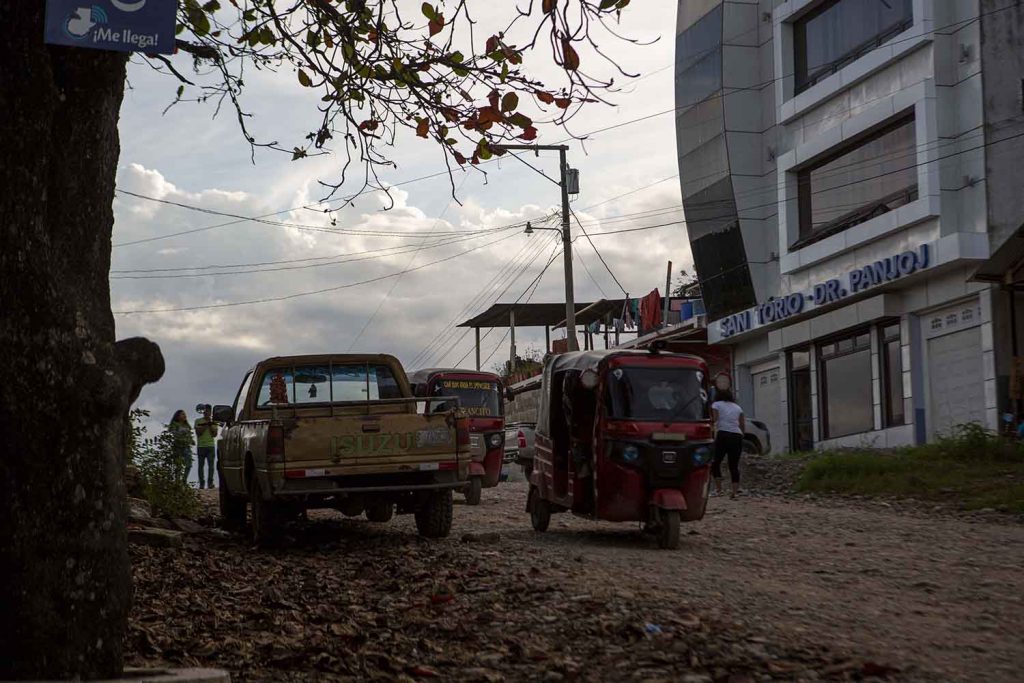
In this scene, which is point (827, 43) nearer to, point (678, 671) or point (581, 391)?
point (581, 391)

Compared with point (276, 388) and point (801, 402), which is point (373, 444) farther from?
point (801, 402)

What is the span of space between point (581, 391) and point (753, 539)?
8.36ft

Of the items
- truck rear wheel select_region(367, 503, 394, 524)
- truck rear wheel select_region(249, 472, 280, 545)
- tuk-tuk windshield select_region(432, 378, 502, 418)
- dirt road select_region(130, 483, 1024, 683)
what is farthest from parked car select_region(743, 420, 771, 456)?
truck rear wheel select_region(249, 472, 280, 545)

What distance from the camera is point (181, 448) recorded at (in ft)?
56.8

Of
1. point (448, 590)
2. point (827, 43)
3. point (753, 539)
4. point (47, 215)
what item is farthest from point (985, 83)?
point (47, 215)

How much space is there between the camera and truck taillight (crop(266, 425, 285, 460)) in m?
13.5

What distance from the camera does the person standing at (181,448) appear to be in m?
17.2

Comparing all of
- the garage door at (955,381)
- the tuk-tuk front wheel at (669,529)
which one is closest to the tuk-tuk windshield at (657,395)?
the tuk-tuk front wheel at (669,529)

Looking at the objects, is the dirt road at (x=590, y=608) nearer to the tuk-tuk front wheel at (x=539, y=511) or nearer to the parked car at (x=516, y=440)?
the tuk-tuk front wheel at (x=539, y=511)

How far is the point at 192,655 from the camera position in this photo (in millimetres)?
7812

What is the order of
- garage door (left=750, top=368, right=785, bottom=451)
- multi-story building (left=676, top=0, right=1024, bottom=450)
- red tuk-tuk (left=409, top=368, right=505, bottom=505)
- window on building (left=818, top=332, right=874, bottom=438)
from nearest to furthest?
red tuk-tuk (left=409, top=368, right=505, bottom=505)
multi-story building (left=676, top=0, right=1024, bottom=450)
window on building (left=818, top=332, right=874, bottom=438)
garage door (left=750, top=368, right=785, bottom=451)

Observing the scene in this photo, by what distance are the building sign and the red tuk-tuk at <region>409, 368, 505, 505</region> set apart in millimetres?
10035

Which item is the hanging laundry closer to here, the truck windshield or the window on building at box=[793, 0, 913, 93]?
the window on building at box=[793, 0, 913, 93]

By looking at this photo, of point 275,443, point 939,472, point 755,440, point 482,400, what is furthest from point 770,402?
point 275,443
